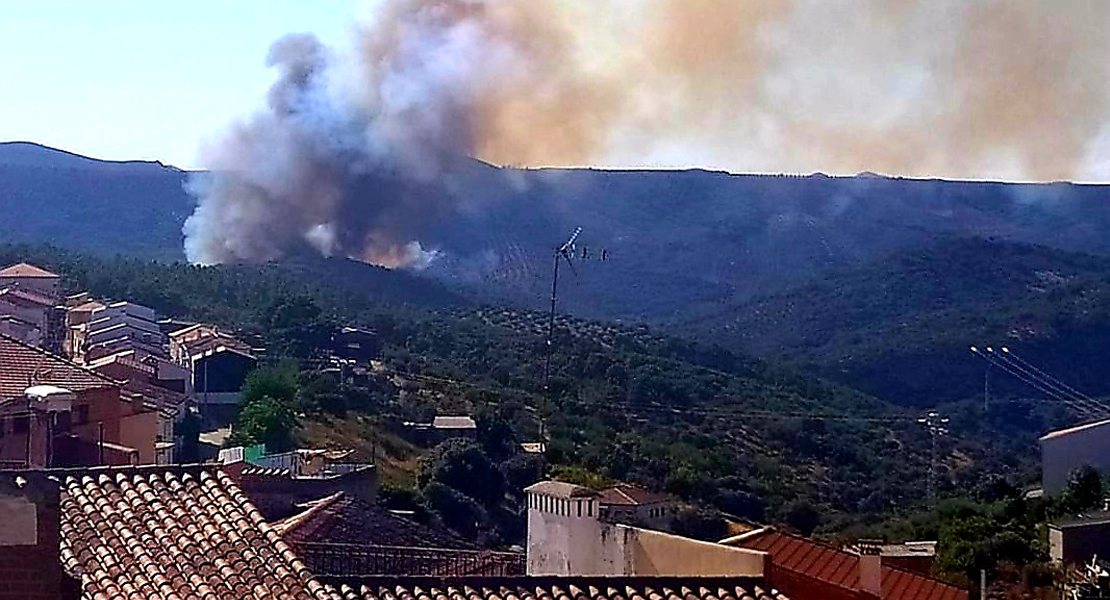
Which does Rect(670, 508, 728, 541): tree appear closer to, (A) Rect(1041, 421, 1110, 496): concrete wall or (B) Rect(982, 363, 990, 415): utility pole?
(A) Rect(1041, 421, 1110, 496): concrete wall

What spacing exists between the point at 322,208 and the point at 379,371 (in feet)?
74.8

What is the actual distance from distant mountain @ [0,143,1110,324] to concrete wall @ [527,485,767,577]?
132ft

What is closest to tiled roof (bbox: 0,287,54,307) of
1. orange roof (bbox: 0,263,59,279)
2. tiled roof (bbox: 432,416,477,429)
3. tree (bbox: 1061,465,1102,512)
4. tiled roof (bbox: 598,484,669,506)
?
orange roof (bbox: 0,263,59,279)

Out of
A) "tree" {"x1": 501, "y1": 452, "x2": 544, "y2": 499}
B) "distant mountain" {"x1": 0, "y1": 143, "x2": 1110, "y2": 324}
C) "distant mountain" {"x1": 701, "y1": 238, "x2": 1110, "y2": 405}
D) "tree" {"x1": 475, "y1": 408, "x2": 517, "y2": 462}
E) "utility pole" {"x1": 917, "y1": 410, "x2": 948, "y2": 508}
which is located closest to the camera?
"tree" {"x1": 501, "y1": 452, "x2": 544, "y2": 499}

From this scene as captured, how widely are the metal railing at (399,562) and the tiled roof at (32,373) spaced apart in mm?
6746

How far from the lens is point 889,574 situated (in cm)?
1375

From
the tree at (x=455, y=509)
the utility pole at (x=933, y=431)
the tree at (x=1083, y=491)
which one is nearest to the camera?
the tree at (x=1083, y=491)

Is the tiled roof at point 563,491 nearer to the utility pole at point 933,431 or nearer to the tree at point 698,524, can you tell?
the tree at point 698,524

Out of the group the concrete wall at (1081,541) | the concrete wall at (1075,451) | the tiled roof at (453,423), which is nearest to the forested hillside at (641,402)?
the tiled roof at (453,423)

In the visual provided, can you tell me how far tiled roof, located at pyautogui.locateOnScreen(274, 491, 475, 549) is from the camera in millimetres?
15953

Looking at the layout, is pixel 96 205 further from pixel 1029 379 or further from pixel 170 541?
pixel 170 541

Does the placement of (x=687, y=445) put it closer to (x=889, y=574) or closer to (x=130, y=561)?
(x=889, y=574)

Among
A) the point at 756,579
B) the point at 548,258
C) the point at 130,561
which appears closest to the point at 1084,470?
the point at 756,579

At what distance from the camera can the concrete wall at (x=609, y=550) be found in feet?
35.5
